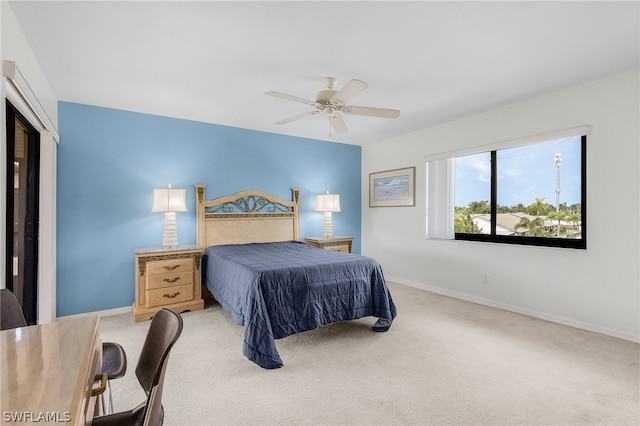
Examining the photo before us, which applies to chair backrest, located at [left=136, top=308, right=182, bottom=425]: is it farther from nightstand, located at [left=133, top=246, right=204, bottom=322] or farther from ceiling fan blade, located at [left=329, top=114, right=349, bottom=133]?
nightstand, located at [left=133, top=246, right=204, bottom=322]

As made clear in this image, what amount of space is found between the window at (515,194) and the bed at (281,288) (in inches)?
75.2

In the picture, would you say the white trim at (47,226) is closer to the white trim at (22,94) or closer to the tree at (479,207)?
the white trim at (22,94)

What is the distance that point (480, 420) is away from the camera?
184 cm

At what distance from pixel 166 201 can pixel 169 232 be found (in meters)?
0.41

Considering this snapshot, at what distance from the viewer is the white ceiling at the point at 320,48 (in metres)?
2.00

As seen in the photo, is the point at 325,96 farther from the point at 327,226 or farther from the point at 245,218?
the point at 327,226

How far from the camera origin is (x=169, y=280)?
3.70m

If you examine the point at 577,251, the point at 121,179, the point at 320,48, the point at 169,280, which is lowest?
the point at 169,280

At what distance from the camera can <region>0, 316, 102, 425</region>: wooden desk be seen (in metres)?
0.74

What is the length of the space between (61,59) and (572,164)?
4983 mm

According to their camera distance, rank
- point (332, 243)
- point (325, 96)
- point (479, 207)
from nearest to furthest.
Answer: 1. point (325, 96)
2. point (479, 207)
3. point (332, 243)

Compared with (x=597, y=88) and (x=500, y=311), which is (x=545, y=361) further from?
(x=597, y=88)

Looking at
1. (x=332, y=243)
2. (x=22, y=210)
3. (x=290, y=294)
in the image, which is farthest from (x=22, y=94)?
(x=332, y=243)

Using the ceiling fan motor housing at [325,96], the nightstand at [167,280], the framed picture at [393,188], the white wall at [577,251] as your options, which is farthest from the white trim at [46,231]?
the framed picture at [393,188]
